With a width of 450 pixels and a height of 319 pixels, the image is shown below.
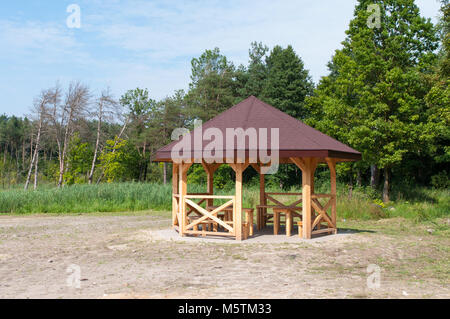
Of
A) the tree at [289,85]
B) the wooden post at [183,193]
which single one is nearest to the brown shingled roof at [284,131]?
the wooden post at [183,193]

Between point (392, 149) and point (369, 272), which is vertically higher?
point (392, 149)

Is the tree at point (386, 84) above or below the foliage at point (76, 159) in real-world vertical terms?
above

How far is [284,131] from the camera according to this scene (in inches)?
427

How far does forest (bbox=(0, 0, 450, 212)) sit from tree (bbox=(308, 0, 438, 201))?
6 centimetres

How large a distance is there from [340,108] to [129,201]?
12414mm

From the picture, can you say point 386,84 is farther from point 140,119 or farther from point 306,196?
point 140,119

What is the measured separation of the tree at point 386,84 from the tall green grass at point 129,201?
115 inches

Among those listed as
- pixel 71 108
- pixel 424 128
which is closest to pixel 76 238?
pixel 424 128

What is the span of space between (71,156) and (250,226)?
29.4 m

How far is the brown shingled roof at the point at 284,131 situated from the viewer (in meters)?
10.0

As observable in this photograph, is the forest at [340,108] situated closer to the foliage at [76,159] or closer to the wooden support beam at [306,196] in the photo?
the foliage at [76,159]

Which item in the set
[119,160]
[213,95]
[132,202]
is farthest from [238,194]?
[119,160]
